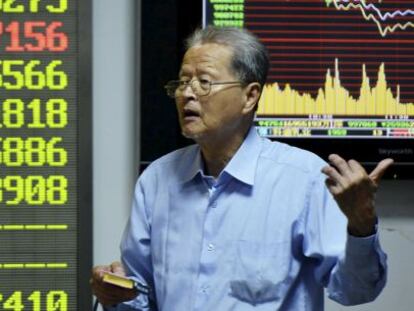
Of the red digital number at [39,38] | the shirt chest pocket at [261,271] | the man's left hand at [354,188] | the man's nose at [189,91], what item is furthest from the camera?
the red digital number at [39,38]

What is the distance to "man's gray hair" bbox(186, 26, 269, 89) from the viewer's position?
1.82 metres

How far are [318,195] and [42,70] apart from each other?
3.63 ft

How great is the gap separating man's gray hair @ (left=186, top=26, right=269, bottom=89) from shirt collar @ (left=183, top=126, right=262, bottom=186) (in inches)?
5.1

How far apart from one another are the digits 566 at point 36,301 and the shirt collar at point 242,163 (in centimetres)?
87

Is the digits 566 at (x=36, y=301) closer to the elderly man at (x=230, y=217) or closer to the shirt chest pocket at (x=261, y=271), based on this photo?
the elderly man at (x=230, y=217)

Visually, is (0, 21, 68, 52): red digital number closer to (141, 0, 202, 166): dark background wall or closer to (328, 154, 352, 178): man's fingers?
(141, 0, 202, 166): dark background wall

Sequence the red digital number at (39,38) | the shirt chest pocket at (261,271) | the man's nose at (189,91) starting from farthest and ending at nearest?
the red digital number at (39,38) → the man's nose at (189,91) → the shirt chest pocket at (261,271)

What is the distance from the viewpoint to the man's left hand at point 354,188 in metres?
1.46

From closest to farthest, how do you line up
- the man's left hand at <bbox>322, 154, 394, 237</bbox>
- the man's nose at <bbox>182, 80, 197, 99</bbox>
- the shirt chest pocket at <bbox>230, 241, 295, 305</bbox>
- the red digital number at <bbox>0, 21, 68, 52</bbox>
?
the man's left hand at <bbox>322, 154, 394, 237</bbox> < the shirt chest pocket at <bbox>230, 241, 295, 305</bbox> < the man's nose at <bbox>182, 80, 197, 99</bbox> < the red digital number at <bbox>0, 21, 68, 52</bbox>

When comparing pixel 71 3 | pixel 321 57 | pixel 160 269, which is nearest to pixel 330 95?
pixel 321 57

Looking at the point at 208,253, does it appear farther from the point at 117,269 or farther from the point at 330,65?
the point at 330,65

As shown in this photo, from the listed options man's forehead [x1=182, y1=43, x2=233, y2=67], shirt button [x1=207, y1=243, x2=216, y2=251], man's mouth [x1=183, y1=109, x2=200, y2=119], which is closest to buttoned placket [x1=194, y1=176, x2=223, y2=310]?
shirt button [x1=207, y1=243, x2=216, y2=251]

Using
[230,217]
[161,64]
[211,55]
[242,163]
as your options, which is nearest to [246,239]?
[230,217]

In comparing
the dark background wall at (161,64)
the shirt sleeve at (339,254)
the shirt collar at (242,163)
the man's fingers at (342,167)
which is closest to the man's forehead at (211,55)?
the shirt collar at (242,163)
